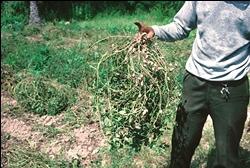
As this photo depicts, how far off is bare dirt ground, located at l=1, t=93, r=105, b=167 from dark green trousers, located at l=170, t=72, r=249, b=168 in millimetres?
1491

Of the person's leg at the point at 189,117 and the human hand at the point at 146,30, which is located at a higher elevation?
the human hand at the point at 146,30

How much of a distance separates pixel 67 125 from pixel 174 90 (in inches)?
71.0

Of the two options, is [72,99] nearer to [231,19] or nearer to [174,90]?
[174,90]

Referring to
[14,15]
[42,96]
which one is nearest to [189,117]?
[42,96]

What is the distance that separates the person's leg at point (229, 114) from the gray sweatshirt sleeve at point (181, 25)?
400 millimetres

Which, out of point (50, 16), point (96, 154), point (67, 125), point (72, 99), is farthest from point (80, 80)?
point (50, 16)

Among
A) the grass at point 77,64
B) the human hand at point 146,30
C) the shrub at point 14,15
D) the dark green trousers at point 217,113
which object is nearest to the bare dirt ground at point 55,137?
the grass at point 77,64

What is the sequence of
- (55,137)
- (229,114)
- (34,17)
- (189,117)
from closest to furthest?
(229,114)
(189,117)
(55,137)
(34,17)

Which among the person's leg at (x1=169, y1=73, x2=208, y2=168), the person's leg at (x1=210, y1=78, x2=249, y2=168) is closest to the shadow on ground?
the person's leg at (x1=169, y1=73, x2=208, y2=168)

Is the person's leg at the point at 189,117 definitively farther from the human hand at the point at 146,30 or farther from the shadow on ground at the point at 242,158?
the shadow on ground at the point at 242,158

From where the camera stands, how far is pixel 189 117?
329 cm

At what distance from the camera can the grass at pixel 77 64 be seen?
177 inches

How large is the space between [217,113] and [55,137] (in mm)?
2221

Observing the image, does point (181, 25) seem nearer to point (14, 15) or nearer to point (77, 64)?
point (77, 64)
